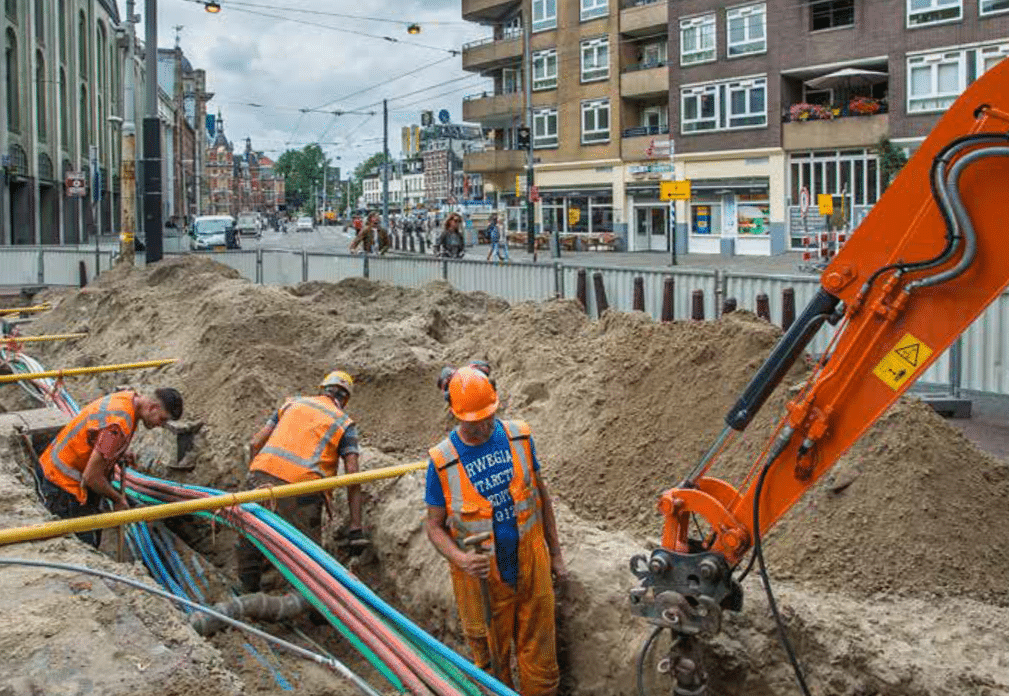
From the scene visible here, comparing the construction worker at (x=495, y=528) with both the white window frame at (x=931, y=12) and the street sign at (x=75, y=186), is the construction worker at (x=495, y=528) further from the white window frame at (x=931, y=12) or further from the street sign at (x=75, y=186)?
the white window frame at (x=931, y=12)

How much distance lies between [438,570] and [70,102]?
2107 inches

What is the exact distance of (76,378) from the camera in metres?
16.0

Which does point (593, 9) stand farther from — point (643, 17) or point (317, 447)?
point (317, 447)

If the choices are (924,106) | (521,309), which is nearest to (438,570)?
(521,309)

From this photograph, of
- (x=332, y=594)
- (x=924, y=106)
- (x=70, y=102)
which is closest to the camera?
(x=332, y=594)

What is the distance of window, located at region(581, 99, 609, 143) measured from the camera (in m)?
49.8

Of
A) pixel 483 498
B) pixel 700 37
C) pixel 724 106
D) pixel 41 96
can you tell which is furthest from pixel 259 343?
pixel 41 96

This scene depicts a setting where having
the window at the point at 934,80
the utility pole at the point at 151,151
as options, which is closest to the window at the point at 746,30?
the window at the point at 934,80

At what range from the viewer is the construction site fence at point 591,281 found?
35.8ft

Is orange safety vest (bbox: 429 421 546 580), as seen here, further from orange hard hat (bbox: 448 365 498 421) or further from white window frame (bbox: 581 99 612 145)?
white window frame (bbox: 581 99 612 145)

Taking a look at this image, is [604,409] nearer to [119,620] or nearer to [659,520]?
[659,520]

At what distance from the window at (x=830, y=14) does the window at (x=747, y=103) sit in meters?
2.87

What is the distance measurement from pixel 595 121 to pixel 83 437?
45.2 meters

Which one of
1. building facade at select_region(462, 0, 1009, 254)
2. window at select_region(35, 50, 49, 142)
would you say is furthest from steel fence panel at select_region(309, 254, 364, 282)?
window at select_region(35, 50, 49, 142)
